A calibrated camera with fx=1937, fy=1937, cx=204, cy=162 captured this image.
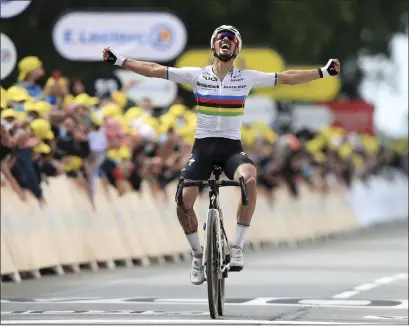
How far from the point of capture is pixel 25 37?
1715 inches

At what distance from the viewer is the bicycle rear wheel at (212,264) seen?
1616cm

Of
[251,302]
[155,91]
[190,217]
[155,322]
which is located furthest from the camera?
[155,91]

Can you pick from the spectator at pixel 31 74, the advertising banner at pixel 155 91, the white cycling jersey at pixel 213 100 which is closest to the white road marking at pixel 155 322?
the white cycling jersey at pixel 213 100

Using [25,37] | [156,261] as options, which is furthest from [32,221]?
[25,37]

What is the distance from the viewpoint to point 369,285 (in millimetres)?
22109

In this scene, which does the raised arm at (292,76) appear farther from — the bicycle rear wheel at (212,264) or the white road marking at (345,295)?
the white road marking at (345,295)

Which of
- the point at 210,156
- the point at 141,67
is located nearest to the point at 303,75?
the point at 210,156

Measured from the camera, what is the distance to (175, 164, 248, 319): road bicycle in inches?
638

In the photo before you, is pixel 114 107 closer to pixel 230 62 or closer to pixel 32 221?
pixel 32 221

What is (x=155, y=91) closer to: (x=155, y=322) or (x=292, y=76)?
(x=292, y=76)

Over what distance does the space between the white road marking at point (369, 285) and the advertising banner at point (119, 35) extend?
9399mm

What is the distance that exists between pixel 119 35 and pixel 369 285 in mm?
11729

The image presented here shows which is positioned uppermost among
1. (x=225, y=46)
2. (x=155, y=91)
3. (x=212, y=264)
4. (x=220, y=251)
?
(x=155, y=91)

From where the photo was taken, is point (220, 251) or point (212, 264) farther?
point (220, 251)
